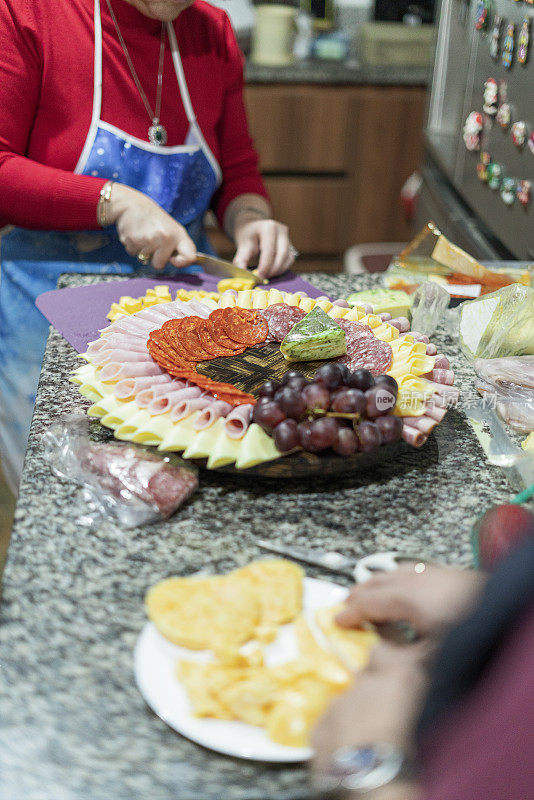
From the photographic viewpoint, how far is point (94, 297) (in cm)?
146

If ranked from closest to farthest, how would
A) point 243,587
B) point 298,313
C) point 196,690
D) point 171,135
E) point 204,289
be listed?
1. point 196,690
2. point 243,587
3. point 298,313
4. point 204,289
5. point 171,135

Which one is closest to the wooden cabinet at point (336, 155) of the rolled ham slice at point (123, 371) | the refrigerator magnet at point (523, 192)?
the refrigerator magnet at point (523, 192)

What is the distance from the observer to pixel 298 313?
1.22 meters

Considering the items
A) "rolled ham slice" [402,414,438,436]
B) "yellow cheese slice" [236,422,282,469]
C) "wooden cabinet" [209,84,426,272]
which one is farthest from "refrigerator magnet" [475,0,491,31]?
"wooden cabinet" [209,84,426,272]

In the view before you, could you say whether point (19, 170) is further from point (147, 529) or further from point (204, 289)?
point (147, 529)

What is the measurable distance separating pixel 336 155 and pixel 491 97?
2.04 metres

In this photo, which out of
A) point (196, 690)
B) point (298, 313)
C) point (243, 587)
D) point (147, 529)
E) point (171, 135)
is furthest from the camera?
point (171, 135)

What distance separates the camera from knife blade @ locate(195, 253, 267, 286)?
1570mm

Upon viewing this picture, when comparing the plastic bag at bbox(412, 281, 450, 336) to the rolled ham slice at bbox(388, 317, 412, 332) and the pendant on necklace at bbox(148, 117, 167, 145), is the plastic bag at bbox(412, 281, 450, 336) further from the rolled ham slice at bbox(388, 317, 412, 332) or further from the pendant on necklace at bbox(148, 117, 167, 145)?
the pendant on necklace at bbox(148, 117, 167, 145)

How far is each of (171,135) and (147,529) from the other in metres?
1.18

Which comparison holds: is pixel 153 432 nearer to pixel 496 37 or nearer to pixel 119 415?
pixel 119 415

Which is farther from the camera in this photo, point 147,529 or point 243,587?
point 147,529

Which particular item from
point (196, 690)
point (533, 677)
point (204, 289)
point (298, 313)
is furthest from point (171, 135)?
point (533, 677)

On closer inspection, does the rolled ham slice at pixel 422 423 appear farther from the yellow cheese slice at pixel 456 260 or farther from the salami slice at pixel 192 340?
the yellow cheese slice at pixel 456 260
